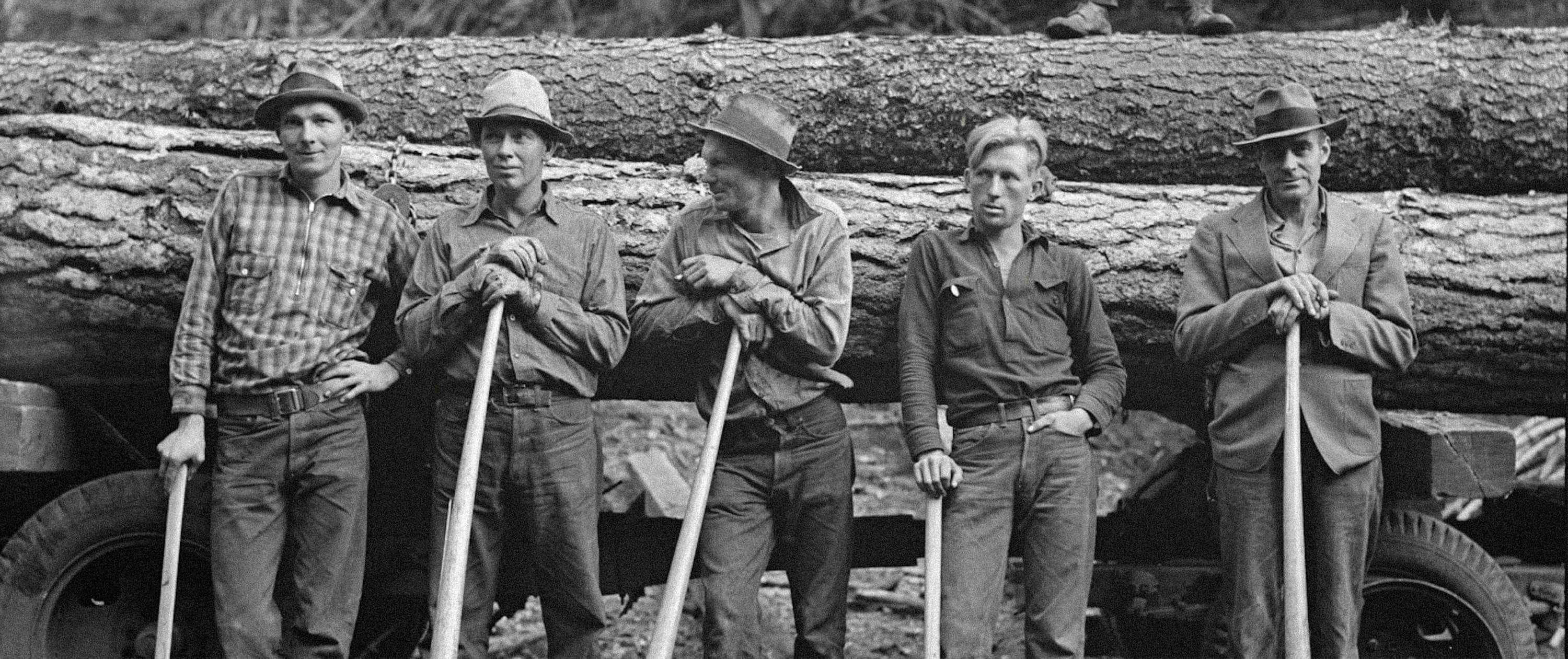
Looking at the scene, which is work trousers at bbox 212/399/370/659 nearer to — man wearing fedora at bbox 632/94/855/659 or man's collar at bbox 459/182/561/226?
man's collar at bbox 459/182/561/226

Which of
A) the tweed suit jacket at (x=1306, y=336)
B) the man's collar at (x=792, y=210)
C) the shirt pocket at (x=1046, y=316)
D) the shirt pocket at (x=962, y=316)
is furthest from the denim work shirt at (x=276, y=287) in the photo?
the tweed suit jacket at (x=1306, y=336)

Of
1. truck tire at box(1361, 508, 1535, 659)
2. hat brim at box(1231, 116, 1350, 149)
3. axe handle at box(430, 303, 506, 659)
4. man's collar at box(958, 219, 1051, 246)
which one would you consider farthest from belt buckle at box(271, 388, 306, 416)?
truck tire at box(1361, 508, 1535, 659)

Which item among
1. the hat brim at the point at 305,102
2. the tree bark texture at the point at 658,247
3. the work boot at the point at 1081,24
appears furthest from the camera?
the work boot at the point at 1081,24

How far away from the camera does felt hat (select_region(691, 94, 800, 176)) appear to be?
14.9 ft

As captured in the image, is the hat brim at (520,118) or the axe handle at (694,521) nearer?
the axe handle at (694,521)

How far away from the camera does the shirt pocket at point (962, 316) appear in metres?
4.55

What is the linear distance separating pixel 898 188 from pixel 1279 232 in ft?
4.77

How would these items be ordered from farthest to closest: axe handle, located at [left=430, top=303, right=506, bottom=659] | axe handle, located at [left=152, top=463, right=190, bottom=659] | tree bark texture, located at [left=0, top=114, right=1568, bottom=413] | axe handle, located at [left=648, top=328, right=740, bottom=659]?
tree bark texture, located at [left=0, top=114, right=1568, bottom=413] < axe handle, located at [left=152, top=463, right=190, bottom=659] < axe handle, located at [left=648, top=328, right=740, bottom=659] < axe handle, located at [left=430, top=303, right=506, bottom=659]

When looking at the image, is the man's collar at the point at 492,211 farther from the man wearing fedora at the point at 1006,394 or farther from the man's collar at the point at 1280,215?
the man's collar at the point at 1280,215

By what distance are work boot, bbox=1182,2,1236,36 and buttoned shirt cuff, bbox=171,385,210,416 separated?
4.49m

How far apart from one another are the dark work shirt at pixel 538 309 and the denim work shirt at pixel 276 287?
0.80ft

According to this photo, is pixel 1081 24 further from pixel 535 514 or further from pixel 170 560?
pixel 170 560

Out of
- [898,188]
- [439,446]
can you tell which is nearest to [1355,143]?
[898,188]

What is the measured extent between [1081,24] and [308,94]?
11.6 ft
